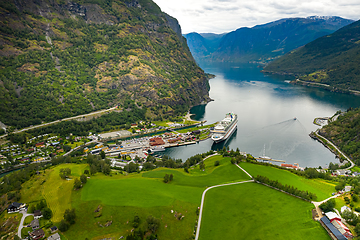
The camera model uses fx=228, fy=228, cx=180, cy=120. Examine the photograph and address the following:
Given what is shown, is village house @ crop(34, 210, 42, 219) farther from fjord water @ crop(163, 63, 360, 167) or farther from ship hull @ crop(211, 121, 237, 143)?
ship hull @ crop(211, 121, 237, 143)

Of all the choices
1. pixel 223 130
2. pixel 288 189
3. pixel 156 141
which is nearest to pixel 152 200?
pixel 288 189

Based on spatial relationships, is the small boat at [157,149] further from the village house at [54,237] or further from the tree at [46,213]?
the village house at [54,237]

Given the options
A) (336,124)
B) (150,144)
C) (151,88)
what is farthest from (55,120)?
(336,124)

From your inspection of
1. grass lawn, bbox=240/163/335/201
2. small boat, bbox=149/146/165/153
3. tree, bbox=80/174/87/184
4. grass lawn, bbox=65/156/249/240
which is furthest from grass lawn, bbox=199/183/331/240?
small boat, bbox=149/146/165/153

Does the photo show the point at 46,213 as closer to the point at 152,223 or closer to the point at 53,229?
the point at 53,229

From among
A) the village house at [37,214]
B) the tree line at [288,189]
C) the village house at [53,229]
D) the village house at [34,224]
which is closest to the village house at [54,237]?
the village house at [53,229]

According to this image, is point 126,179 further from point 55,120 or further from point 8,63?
point 8,63

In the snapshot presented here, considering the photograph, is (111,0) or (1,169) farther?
(111,0)
